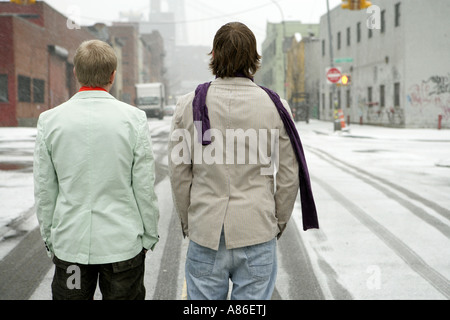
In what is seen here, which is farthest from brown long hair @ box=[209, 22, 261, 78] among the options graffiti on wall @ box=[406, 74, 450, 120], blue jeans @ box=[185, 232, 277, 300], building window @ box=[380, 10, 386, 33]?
building window @ box=[380, 10, 386, 33]

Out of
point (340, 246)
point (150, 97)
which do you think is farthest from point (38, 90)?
point (340, 246)

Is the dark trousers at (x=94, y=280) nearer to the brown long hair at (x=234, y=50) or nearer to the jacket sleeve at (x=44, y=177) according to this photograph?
the jacket sleeve at (x=44, y=177)

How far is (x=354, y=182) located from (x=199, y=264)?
820 centimetres

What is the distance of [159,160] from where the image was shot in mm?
14469

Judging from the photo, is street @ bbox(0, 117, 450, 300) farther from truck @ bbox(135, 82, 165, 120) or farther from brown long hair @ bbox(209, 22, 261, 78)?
truck @ bbox(135, 82, 165, 120)

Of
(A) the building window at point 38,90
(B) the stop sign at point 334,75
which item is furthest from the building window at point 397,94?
(A) the building window at point 38,90

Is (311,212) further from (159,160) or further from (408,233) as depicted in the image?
(159,160)

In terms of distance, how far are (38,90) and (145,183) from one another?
35.6 m

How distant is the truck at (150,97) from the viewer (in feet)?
148

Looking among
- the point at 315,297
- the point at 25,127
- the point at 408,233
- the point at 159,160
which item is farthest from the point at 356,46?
the point at 315,297

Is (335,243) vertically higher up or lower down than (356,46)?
lower down

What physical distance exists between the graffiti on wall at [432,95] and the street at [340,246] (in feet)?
64.6

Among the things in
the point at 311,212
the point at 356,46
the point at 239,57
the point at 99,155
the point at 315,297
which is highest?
the point at 356,46

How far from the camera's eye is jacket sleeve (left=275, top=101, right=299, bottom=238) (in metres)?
2.45
